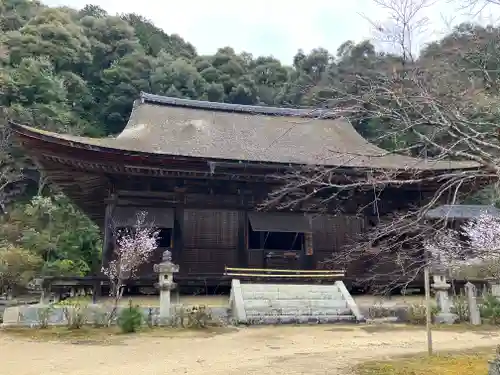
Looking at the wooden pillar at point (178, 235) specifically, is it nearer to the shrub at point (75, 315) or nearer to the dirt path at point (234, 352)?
the shrub at point (75, 315)

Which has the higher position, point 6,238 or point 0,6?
point 0,6

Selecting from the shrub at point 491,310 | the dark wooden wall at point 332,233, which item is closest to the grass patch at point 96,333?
the dark wooden wall at point 332,233

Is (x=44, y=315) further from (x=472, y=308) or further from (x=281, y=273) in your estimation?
(x=472, y=308)

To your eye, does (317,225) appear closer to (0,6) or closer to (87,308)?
(87,308)

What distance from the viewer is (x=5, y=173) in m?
33.6

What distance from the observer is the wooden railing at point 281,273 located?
13.9 m

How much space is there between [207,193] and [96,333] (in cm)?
680

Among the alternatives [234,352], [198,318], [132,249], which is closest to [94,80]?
[132,249]

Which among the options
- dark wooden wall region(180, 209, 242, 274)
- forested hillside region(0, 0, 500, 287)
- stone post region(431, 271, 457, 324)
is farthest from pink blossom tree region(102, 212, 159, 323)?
stone post region(431, 271, 457, 324)

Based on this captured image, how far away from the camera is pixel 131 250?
13234 millimetres

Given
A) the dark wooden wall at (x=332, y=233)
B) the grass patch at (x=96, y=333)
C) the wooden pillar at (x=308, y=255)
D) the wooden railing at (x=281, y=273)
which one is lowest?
the grass patch at (x=96, y=333)

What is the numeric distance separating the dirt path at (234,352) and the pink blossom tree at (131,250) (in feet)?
12.5

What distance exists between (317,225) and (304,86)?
10805 millimetres

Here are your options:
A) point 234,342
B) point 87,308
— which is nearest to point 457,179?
point 234,342
